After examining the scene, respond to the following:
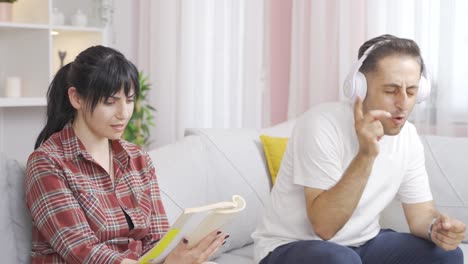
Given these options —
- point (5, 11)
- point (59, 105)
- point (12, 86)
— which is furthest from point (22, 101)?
point (59, 105)

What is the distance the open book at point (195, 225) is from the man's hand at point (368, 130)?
15.9 inches

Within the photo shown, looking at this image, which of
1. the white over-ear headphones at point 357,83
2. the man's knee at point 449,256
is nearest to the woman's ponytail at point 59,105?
the white over-ear headphones at point 357,83

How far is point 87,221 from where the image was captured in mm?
1697

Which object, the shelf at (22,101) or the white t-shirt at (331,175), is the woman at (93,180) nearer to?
the white t-shirt at (331,175)

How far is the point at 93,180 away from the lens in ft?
5.74

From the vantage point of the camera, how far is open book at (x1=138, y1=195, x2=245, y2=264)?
1.50 metres

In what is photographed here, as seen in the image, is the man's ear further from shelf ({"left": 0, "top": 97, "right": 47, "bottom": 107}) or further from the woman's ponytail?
shelf ({"left": 0, "top": 97, "right": 47, "bottom": 107})

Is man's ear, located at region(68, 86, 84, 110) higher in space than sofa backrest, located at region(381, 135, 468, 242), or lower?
higher

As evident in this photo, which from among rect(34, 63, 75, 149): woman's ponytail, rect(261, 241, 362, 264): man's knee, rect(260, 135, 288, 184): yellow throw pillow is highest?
rect(34, 63, 75, 149): woman's ponytail

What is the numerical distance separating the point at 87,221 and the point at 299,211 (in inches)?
22.7

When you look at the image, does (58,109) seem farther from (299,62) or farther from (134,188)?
(299,62)

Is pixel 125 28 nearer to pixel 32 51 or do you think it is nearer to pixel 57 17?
pixel 57 17

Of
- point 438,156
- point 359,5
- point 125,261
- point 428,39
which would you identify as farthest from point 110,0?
point 125,261

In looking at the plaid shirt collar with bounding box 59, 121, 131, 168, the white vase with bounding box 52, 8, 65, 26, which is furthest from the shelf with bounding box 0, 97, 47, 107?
the plaid shirt collar with bounding box 59, 121, 131, 168
